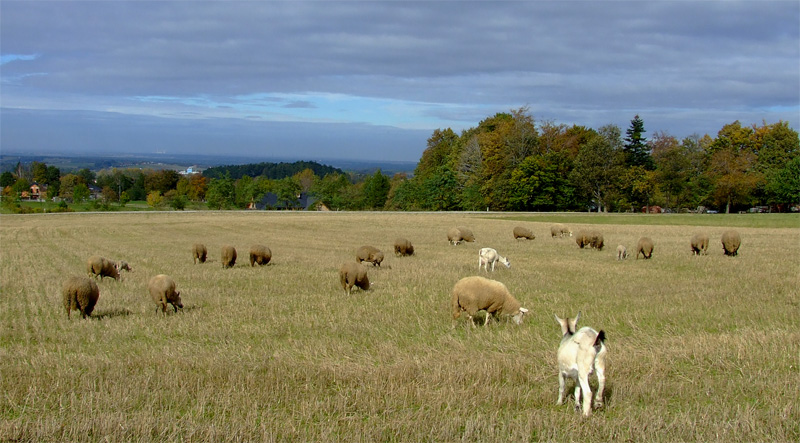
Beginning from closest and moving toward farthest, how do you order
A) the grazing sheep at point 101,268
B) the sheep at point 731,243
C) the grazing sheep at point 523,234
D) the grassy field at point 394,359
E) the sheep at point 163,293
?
the grassy field at point 394,359, the sheep at point 163,293, the grazing sheep at point 101,268, the sheep at point 731,243, the grazing sheep at point 523,234

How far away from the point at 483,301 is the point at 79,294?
9831mm

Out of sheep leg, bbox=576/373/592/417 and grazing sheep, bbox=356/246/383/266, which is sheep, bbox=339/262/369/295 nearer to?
grazing sheep, bbox=356/246/383/266

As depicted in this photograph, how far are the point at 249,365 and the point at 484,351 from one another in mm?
4160

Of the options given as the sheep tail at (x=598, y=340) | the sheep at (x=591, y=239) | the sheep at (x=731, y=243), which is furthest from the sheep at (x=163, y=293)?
the sheep at (x=731, y=243)

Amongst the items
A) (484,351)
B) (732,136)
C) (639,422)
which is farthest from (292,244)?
(732,136)

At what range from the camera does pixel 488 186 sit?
99250 mm

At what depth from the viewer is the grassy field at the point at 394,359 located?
7449mm

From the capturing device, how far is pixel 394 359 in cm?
1052

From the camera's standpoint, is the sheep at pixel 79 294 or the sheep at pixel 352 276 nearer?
the sheep at pixel 79 294

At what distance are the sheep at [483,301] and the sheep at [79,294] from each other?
29.5ft

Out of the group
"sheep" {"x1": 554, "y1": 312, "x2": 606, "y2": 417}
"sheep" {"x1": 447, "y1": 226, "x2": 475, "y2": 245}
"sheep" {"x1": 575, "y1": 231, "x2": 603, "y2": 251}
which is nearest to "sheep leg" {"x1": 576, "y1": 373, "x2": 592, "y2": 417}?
"sheep" {"x1": 554, "y1": 312, "x2": 606, "y2": 417}

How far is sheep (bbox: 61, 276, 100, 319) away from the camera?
14875 millimetres

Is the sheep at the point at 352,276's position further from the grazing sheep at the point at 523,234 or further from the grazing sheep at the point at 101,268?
the grazing sheep at the point at 523,234

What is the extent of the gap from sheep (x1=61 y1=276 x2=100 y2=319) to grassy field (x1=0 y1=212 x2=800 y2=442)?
423 mm
